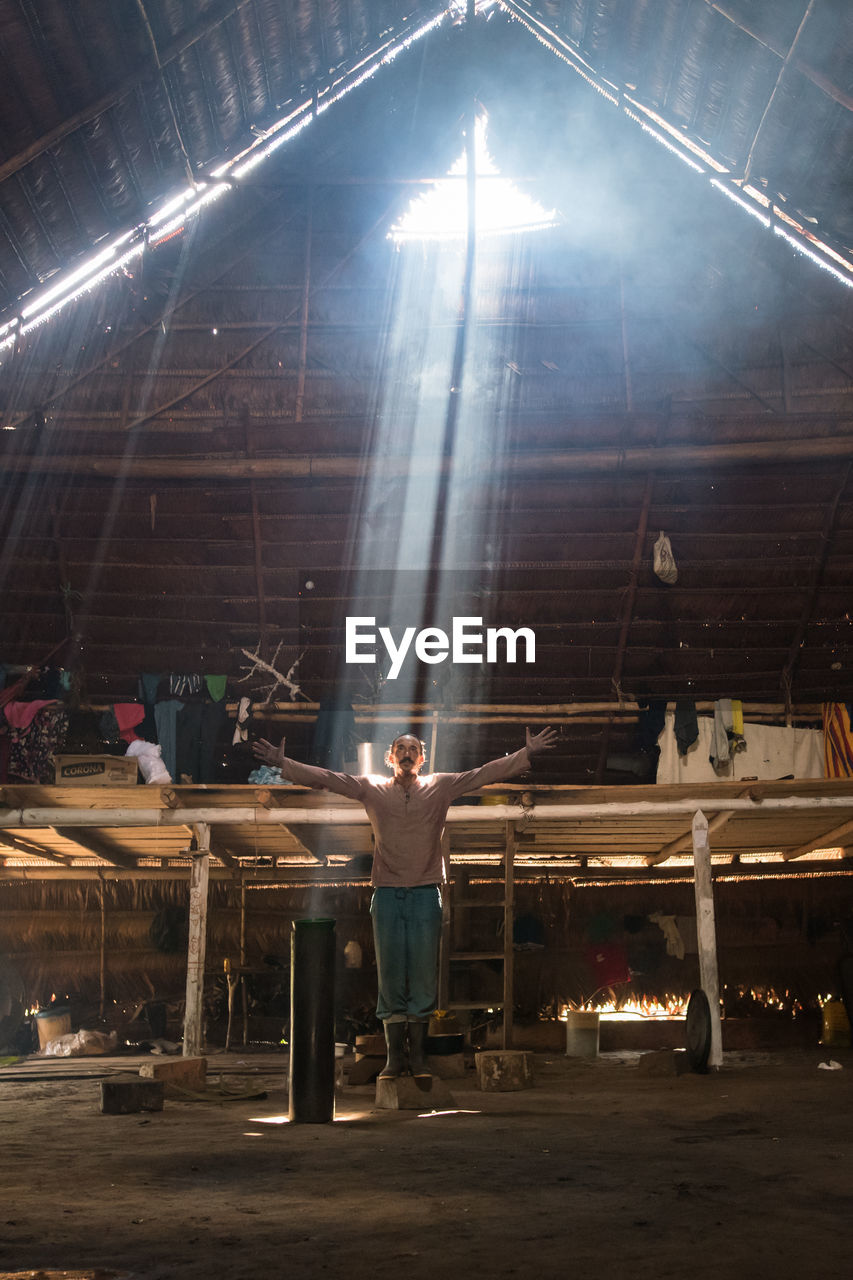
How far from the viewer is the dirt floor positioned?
223cm

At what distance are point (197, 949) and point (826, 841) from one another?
21.2 feet

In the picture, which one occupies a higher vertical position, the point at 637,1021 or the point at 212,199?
the point at 212,199

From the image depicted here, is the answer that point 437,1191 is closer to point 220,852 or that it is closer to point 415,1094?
point 415,1094

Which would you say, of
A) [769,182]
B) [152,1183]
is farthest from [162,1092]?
[769,182]

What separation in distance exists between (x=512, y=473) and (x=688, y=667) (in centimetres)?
310

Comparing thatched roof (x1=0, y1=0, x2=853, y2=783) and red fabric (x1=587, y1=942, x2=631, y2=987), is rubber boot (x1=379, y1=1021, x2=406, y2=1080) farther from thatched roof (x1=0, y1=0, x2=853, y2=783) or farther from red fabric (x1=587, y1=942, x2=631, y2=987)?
red fabric (x1=587, y1=942, x2=631, y2=987)

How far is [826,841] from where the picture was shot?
11258 millimetres

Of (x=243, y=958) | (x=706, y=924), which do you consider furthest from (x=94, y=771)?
(x=706, y=924)

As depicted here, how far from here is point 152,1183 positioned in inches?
124

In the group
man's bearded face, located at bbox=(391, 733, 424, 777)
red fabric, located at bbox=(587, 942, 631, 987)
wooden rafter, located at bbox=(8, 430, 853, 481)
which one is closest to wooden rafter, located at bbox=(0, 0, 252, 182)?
wooden rafter, located at bbox=(8, 430, 853, 481)

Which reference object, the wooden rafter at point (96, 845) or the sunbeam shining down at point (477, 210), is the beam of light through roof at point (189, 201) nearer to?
the sunbeam shining down at point (477, 210)

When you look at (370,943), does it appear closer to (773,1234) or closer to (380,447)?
(380,447)

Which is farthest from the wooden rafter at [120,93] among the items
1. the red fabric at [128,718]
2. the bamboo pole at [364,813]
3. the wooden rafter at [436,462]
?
the red fabric at [128,718]

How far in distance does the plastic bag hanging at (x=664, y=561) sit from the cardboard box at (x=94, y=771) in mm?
5525
